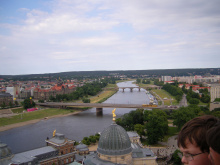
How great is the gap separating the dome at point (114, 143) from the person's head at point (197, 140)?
19.2m

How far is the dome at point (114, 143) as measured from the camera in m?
22.0

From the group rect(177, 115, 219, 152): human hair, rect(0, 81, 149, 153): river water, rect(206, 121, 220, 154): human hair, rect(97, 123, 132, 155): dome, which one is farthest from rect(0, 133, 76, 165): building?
rect(206, 121, 220, 154): human hair

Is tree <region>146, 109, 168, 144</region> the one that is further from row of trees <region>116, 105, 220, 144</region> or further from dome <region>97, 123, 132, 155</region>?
dome <region>97, 123, 132, 155</region>

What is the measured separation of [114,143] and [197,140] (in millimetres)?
19420

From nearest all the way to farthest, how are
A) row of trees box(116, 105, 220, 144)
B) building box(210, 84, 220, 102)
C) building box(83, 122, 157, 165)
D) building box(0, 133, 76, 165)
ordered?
1. building box(83, 122, 157, 165)
2. building box(0, 133, 76, 165)
3. row of trees box(116, 105, 220, 144)
4. building box(210, 84, 220, 102)

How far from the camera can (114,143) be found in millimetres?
22109

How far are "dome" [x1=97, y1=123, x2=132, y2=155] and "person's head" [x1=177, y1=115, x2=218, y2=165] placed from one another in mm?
19188

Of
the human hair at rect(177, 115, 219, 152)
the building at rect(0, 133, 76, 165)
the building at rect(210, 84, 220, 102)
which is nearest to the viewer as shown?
the human hair at rect(177, 115, 219, 152)

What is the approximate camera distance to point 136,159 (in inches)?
979

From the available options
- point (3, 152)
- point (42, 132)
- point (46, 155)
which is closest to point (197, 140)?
point (3, 152)

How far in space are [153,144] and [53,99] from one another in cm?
6608

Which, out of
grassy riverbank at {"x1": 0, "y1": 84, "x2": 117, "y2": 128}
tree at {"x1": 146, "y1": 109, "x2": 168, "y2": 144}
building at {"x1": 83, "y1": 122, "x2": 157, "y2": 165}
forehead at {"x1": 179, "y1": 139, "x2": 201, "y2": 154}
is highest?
forehead at {"x1": 179, "y1": 139, "x2": 201, "y2": 154}

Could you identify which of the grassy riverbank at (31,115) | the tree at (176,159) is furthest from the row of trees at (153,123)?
the grassy riverbank at (31,115)

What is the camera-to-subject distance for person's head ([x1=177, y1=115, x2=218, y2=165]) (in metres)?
3.30
